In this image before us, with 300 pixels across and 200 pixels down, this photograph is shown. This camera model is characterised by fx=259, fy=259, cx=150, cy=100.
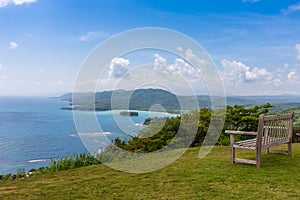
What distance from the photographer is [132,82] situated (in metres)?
5.01

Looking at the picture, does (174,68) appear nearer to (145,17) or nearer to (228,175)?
(228,175)

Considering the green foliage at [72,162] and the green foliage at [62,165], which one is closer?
the green foliage at [62,165]

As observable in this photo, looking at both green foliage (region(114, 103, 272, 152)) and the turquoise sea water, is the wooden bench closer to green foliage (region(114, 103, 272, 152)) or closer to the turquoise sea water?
the turquoise sea water

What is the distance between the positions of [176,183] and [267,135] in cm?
227

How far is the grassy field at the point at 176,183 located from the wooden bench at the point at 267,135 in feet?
1.01

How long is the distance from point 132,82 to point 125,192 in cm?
216

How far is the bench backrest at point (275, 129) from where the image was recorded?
480 cm

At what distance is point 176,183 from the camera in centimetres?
393

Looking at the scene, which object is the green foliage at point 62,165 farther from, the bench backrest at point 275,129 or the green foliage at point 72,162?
the bench backrest at point 275,129

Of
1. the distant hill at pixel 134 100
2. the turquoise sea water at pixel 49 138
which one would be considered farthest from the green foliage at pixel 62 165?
the distant hill at pixel 134 100

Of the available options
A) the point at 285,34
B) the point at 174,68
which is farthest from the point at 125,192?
the point at 285,34

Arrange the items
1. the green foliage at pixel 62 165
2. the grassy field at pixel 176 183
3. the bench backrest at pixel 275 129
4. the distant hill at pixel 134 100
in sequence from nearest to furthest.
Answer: the grassy field at pixel 176 183 → the distant hill at pixel 134 100 → the bench backrest at pixel 275 129 → the green foliage at pixel 62 165

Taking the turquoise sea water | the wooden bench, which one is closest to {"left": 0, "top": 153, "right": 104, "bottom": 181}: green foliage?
the turquoise sea water

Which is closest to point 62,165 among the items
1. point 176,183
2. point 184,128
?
point 176,183
